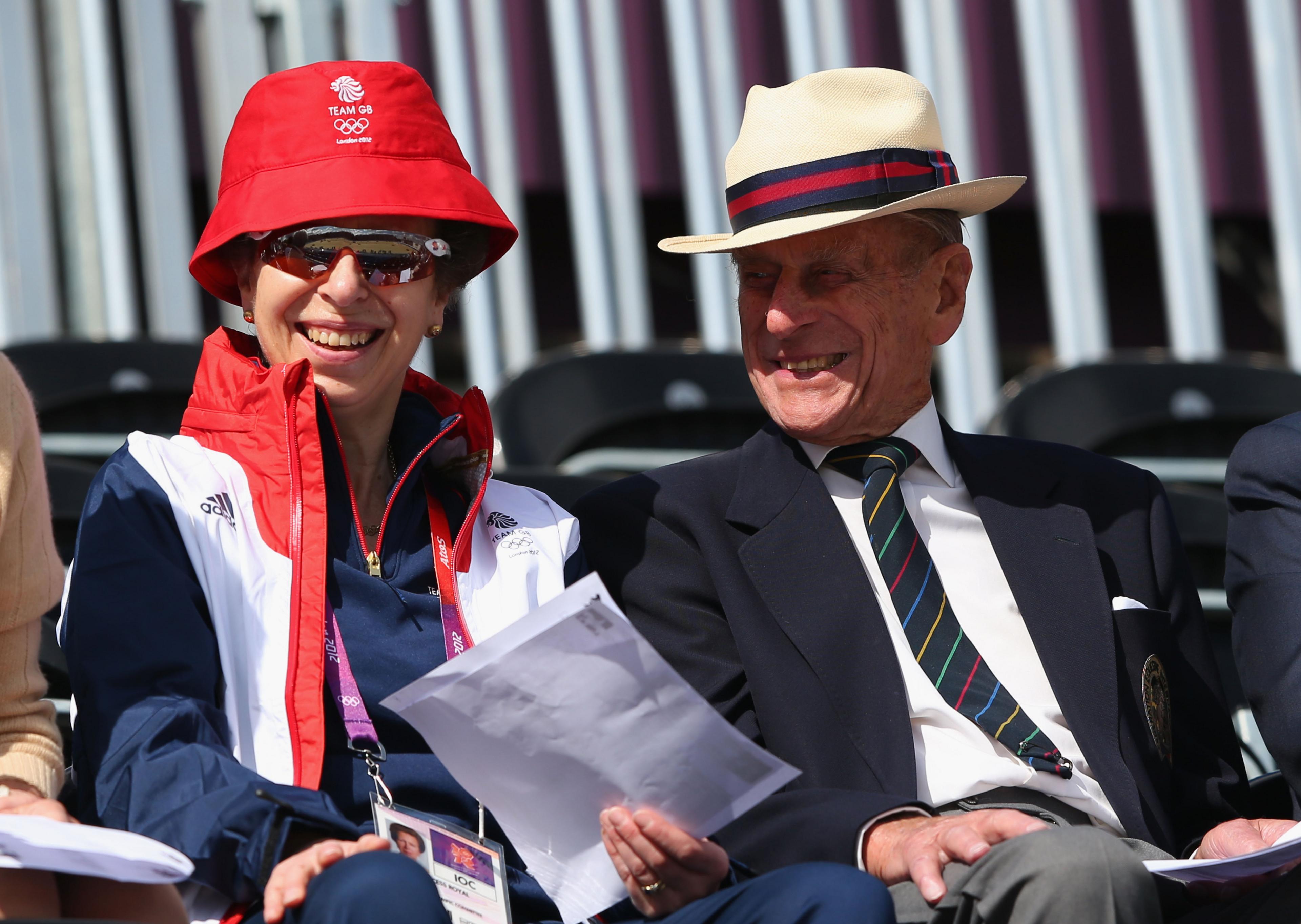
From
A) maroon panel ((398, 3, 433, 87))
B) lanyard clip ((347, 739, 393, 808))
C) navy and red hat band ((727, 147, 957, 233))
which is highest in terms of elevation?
maroon panel ((398, 3, 433, 87))

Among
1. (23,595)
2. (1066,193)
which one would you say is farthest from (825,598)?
(1066,193)

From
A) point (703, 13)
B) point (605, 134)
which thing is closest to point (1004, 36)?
point (703, 13)

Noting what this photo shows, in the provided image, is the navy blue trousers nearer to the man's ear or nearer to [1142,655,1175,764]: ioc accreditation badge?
[1142,655,1175,764]: ioc accreditation badge

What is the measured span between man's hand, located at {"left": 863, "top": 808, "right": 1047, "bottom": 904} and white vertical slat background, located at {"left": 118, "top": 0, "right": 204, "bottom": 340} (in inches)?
133

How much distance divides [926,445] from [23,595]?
4.71 ft

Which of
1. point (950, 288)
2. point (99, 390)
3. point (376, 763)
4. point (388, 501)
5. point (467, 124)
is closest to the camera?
point (376, 763)

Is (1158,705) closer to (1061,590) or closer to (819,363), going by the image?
(1061,590)

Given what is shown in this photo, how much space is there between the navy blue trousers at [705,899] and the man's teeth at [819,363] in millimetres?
992

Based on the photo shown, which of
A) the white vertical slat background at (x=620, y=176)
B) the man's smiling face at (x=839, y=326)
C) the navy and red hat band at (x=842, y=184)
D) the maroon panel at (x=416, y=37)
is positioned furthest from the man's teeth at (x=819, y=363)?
the maroon panel at (x=416, y=37)

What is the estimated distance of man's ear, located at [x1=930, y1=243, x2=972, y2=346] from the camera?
290 centimetres

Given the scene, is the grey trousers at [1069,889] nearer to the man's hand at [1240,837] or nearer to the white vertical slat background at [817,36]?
the man's hand at [1240,837]

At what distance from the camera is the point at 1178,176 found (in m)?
5.95

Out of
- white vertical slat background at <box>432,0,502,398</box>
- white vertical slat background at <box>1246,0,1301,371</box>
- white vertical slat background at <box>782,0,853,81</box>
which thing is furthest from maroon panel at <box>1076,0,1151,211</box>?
white vertical slat background at <box>432,0,502,398</box>

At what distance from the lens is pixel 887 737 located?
2482 millimetres
